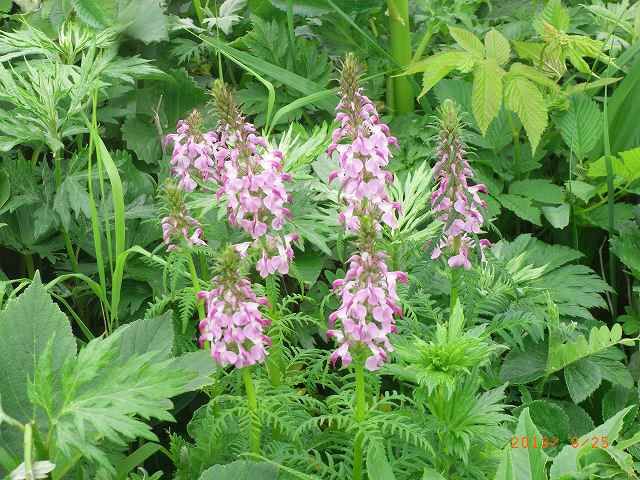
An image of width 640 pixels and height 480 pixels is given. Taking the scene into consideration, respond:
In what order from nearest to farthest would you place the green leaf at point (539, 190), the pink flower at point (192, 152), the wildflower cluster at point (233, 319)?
the wildflower cluster at point (233, 319), the pink flower at point (192, 152), the green leaf at point (539, 190)

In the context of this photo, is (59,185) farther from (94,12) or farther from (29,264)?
(94,12)

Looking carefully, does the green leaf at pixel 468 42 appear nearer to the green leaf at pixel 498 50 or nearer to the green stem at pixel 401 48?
the green leaf at pixel 498 50

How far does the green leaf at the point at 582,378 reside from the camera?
2061 mm

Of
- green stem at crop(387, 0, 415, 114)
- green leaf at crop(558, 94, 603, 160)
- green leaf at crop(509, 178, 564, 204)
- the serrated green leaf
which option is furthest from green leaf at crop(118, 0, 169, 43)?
green leaf at crop(558, 94, 603, 160)

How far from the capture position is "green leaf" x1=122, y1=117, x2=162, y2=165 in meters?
2.64

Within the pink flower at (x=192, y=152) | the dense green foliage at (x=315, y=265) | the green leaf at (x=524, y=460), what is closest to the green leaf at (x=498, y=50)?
the dense green foliage at (x=315, y=265)

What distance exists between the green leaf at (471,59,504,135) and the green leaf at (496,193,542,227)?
0.30 metres

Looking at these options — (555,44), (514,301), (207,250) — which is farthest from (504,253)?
(207,250)

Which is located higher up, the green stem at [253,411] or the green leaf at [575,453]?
the green stem at [253,411]

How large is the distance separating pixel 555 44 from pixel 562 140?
1.56 feet

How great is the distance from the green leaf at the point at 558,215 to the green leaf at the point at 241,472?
4.63 feet

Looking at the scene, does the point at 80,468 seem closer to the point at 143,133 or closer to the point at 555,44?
the point at 143,133

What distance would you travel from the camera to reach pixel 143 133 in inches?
106
